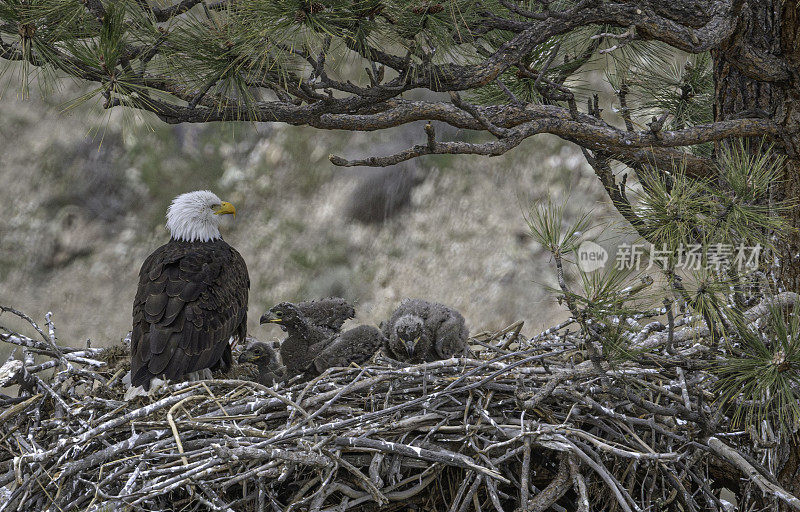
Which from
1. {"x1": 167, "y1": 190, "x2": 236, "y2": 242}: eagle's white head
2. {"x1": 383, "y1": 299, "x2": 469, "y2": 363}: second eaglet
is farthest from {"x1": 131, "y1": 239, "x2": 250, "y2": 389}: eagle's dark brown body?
{"x1": 383, "y1": 299, "x2": 469, "y2": 363}: second eaglet

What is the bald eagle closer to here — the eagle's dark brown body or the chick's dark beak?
the eagle's dark brown body

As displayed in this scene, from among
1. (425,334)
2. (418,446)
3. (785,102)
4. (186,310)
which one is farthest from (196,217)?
(785,102)

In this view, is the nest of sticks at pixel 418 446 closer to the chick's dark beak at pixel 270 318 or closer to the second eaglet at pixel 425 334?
the second eaglet at pixel 425 334

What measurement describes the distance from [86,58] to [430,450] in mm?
1553

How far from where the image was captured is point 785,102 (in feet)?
8.78

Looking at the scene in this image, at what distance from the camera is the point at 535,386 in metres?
2.66

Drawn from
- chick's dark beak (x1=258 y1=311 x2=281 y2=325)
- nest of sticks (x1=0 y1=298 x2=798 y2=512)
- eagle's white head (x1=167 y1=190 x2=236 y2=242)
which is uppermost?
eagle's white head (x1=167 y1=190 x2=236 y2=242)

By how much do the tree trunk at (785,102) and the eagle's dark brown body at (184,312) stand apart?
2.11 m

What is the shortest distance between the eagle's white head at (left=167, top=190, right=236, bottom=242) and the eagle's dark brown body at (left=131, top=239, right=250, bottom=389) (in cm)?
28

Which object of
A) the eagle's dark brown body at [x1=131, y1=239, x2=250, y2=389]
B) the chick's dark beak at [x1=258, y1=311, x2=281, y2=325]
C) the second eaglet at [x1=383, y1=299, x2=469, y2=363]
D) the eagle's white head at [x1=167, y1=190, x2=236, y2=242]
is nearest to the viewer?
the eagle's dark brown body at [x1=131, y1=239, x2=250, y2=389]

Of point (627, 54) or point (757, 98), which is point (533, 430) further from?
point (627, 54)

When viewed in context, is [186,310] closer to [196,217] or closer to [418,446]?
[196,217]

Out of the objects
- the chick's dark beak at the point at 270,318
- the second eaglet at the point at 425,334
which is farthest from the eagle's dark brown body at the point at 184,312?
the second eaglet at the point at 425,334

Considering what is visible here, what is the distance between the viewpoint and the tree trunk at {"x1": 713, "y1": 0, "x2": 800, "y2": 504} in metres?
2.55
